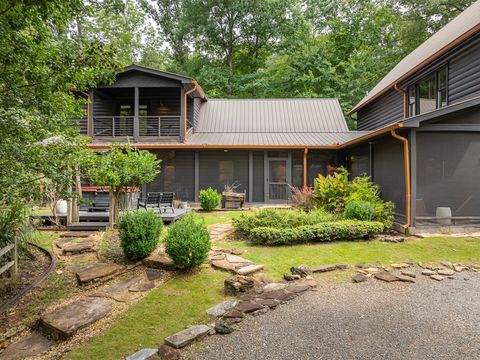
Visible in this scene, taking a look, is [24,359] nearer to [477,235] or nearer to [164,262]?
[164,262]

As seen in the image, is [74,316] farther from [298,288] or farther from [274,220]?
[274,220]

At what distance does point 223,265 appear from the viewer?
4984mm

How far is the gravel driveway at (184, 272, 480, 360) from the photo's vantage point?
109 inches

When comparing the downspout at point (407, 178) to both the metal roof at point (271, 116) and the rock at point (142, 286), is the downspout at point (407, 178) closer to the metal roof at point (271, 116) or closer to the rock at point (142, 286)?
the rock at point (142, 286)

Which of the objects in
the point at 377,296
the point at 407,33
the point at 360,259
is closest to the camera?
the point at 377,296

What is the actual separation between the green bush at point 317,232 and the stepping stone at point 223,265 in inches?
53.9

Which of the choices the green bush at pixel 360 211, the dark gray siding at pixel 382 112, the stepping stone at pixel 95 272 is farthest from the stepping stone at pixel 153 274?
the dark gray siding at pixel 382 112

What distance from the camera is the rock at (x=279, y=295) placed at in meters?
3.88

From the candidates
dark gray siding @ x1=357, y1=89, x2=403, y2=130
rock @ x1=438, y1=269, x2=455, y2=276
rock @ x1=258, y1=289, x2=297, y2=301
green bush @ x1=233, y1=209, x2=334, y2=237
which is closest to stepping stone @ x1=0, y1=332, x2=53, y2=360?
rock @ x1=258, y1=289, x2=297, y2=301

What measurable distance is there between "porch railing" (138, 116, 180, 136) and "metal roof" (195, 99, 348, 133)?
1.36m

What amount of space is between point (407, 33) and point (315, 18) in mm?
7119

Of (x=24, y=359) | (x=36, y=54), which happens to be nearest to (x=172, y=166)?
(x=36, y=54)

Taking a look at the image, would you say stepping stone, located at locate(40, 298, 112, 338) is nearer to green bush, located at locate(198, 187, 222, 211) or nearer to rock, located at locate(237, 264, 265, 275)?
rock, located at locate(237, 264, 265, 275)

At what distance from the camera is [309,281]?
452cm
